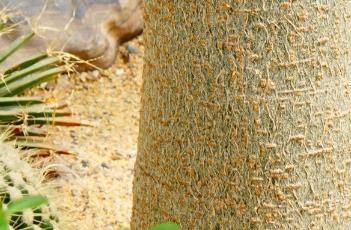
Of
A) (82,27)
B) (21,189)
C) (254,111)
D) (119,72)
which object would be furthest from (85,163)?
(254,111)

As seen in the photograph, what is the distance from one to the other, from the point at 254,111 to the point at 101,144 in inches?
98.4

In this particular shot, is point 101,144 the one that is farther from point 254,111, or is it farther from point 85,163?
point 254,111

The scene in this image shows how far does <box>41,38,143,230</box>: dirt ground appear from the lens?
4062 mm

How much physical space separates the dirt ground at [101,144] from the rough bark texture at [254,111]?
1110mm

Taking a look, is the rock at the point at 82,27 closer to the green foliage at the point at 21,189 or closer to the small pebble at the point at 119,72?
the small pebble at the point at 119,72

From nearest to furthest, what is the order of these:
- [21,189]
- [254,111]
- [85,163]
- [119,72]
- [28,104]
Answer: [254,111]
[21,189]
[28,104]
[85,163]
[119,72]

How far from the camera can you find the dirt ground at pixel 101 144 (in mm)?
4062

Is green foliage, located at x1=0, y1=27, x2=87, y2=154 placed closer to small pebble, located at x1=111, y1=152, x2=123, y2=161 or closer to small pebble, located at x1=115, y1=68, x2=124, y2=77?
small pebble, located at x1=111, y1=152, x2=123, y2=161

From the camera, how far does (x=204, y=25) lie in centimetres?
229

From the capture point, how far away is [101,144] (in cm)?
471

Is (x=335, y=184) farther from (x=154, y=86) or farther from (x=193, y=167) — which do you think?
(x=154, y=86)

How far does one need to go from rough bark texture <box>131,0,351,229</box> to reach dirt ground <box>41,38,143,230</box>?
1110mm

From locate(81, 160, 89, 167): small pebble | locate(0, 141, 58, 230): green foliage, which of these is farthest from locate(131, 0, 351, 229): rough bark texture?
locate(81, 160, 89, 167): small pebble

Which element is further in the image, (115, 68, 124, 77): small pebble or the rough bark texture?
(115, 68, 124, 77): small pebble
